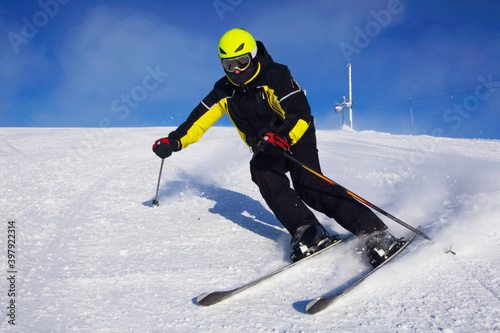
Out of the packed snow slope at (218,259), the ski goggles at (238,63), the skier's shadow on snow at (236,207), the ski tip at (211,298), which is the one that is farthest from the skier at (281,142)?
the ski tip at (211,298)

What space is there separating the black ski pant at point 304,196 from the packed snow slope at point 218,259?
0.26 metres

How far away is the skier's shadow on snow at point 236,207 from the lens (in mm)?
3764

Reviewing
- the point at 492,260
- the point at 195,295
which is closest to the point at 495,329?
the point at 492,260

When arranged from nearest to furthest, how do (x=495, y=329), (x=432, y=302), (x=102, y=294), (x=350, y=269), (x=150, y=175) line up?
(x=495, y=329), (x=432, y=302), (x=102, y=294), (x=350, y=269), (x=150, y=175)

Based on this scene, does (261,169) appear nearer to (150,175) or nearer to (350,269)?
(350,269)

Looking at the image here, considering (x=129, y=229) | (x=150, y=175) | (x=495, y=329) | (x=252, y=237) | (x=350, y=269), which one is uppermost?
(x=150, y=175)

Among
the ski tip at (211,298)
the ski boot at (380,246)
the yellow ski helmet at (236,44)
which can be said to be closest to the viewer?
the ski tip at (211,298)

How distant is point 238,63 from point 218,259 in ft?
5.69

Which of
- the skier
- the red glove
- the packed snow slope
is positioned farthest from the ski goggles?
the packed snow slope

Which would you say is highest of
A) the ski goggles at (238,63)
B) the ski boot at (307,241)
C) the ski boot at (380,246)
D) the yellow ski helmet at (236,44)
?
the yellow ski helmet at (236,44)

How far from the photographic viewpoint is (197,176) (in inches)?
247

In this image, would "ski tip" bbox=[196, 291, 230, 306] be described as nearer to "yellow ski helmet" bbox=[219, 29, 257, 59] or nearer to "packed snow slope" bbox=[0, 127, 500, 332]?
"packed snow slope" bbox=[0, 127, 500, 332]

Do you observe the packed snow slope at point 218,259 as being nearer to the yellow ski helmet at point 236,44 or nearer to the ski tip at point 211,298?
the ski tip at point 211,298

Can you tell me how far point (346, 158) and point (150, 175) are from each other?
169 inches
